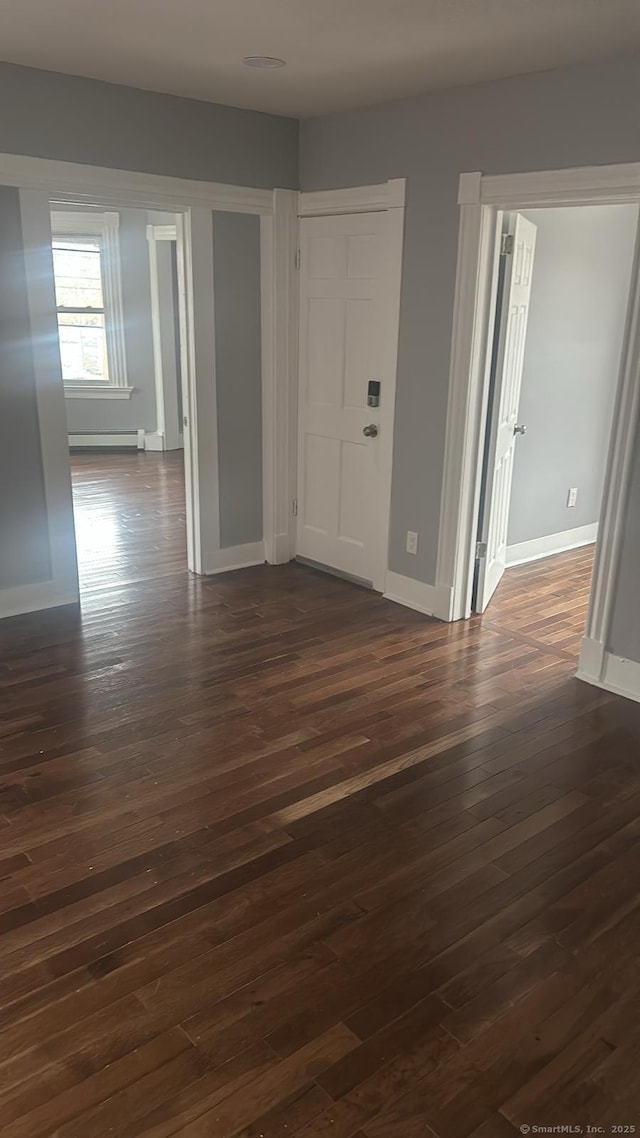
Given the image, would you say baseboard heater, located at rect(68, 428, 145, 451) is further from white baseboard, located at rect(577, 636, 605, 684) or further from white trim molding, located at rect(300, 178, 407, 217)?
white baseboard, located at rect(577, 636, 605, 684)

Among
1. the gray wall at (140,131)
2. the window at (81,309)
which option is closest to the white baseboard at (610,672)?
the gray wall at (140,131)

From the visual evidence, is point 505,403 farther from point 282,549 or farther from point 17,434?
point 17,434

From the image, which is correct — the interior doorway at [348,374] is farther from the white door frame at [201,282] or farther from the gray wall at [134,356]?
the gray wall at [134,356]

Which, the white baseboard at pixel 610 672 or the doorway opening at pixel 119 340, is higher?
the doorway opening at pixel 119 340

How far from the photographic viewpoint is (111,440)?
8.76 meters

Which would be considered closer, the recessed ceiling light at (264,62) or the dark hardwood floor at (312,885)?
the dark hardwood floor at (312,885)

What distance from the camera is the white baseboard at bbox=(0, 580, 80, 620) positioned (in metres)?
4.16

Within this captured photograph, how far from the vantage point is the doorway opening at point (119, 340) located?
320 inches

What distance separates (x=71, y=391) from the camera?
857 cm

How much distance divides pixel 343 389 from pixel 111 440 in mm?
4760

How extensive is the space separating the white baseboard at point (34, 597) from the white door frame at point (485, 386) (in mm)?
1949

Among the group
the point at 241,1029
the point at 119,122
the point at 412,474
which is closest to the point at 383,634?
the point at 412,474

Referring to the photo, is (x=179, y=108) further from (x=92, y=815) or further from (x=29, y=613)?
(x=92, y=815)

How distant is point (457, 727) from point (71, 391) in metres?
6.65
